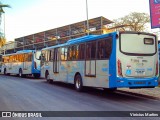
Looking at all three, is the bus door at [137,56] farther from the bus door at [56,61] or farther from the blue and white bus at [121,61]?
the bus door at [56,61]

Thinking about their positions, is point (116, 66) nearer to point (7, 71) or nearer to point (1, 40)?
point (1, 40)

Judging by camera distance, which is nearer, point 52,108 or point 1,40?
point 52,108

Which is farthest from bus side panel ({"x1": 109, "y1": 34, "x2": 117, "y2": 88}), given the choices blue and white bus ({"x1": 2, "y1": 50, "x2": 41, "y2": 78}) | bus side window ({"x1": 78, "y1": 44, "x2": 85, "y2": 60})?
blue and white bus ({"x1": 2, "y1": 50, "x2": 41, "y2": 78})

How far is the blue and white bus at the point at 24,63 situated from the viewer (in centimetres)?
2888

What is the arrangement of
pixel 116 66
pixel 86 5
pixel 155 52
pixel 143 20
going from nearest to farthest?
pixel 116 66 < pixel 155 52 < pixel 86 5 < pixel 143 20

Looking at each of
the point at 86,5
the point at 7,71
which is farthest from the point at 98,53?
the point at 7,71

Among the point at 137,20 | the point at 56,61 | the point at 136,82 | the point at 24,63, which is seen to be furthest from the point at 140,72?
the point at 137,20

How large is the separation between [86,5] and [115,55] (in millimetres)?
23075

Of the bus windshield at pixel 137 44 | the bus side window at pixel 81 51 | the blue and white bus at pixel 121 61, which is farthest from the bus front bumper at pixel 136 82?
the bus side window at pixel 81 51

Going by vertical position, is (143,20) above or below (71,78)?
above

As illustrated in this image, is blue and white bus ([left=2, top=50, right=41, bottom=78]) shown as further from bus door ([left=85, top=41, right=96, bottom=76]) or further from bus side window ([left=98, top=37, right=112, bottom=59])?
bus side window ([left=98, top=37, right=112, bottom=59])

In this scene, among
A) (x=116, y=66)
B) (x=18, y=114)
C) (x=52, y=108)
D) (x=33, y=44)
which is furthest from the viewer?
(x=33, y=44)

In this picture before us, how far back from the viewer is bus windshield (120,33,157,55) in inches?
492

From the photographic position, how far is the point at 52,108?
972 centimetres
